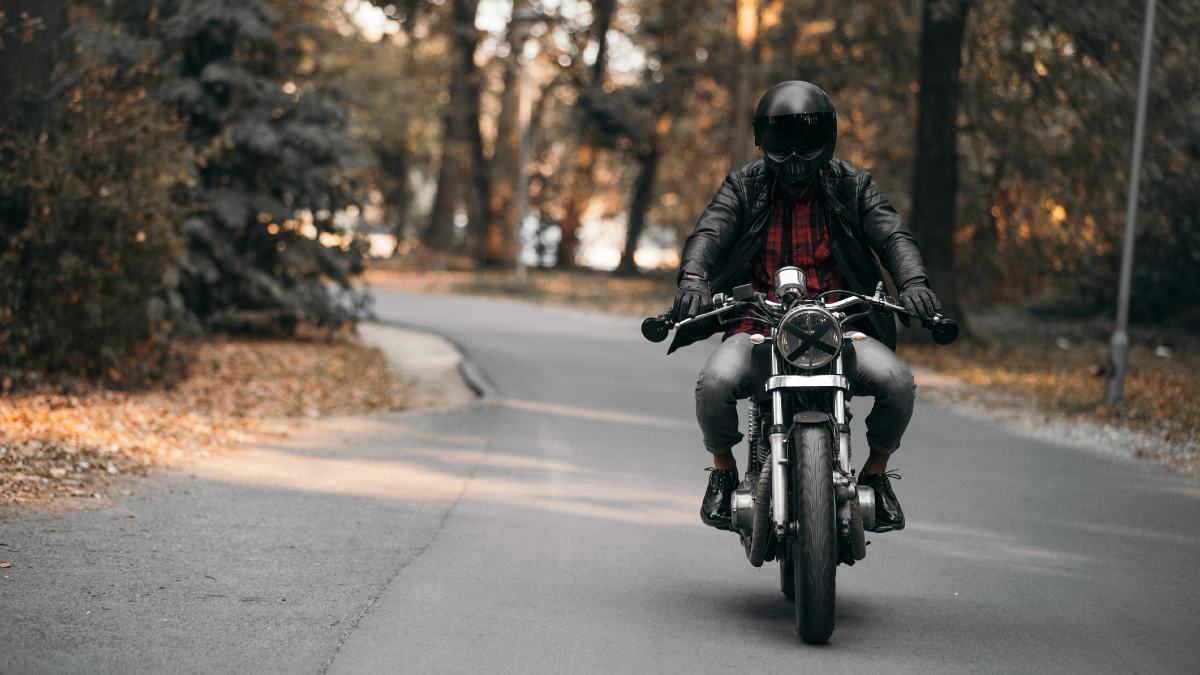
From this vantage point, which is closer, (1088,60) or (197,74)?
(197,74)

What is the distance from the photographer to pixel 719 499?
20.1ft

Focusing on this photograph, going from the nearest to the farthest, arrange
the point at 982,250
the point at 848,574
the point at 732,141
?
the point at 848,574
the point at 982,250
the point at 732,141

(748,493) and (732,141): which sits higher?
(732,141)

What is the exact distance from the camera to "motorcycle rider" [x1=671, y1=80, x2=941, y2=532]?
5844 millimetres

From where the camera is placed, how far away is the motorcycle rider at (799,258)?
19.2 ft

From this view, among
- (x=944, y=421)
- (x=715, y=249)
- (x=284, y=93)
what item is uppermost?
(x=284, y=93)

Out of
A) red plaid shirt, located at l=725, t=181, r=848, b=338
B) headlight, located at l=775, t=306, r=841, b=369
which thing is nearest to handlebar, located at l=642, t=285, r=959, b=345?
headlight, located at l=775, t=306, r=841, b=369

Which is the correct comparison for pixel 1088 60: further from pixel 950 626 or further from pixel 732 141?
pixel 950 626

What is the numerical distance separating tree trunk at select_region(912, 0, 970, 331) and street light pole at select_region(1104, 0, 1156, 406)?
7489 millimetres

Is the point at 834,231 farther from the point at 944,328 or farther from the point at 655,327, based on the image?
the point at 655,327

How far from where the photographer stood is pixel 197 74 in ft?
59.2

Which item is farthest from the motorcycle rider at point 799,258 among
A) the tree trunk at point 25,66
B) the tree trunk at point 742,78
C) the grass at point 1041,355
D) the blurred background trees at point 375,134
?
the tree trunk at point 742,78

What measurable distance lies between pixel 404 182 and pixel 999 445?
1935 inches

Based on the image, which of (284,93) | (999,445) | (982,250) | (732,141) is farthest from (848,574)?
(732,141)
